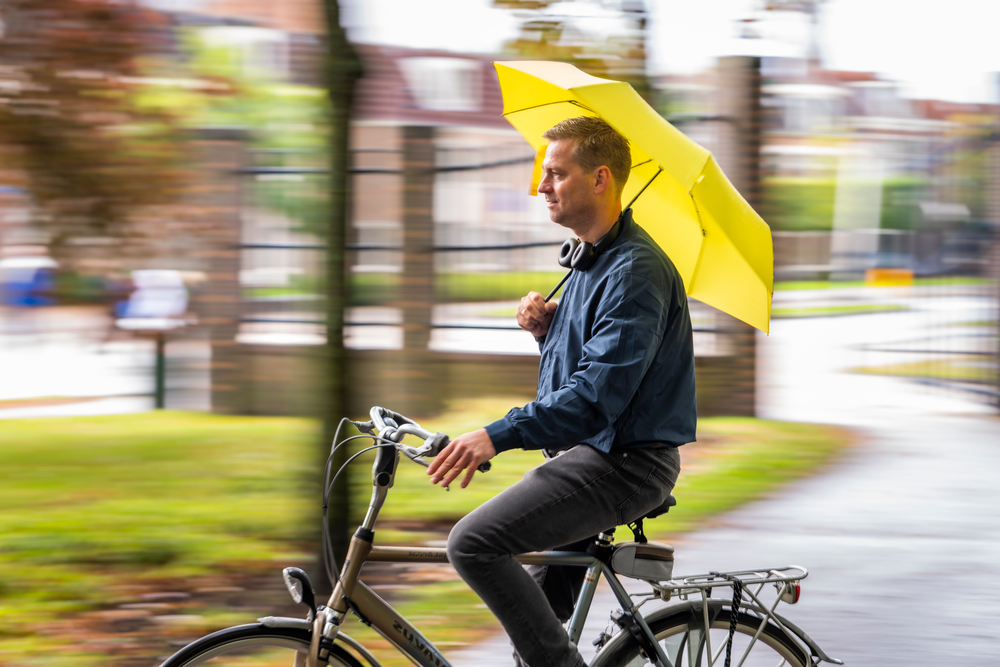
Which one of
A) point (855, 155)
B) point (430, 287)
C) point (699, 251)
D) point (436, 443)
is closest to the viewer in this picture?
point (436, 443)

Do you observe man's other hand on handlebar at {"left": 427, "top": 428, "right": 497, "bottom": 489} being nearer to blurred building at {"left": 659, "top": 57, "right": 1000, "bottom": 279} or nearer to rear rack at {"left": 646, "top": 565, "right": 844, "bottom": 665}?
rear rack at {"left": 646, "top": 565, "right": 844, "bottom": 665}

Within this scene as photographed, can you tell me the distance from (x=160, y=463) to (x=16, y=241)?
2.37 metres

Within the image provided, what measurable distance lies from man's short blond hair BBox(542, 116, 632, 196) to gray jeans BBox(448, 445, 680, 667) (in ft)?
2.56

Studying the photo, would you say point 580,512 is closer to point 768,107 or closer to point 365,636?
point 365,636

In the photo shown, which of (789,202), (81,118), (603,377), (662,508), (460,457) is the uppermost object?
(81,118)

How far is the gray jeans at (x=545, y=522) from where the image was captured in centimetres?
232

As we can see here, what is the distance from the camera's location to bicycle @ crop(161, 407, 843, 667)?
2.30 m

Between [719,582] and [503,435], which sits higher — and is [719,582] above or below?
below

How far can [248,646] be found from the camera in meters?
2.31

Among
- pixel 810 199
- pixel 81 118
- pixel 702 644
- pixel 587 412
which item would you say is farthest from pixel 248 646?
pixel 810 199

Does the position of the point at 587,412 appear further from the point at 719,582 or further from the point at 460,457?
the point at 719,582

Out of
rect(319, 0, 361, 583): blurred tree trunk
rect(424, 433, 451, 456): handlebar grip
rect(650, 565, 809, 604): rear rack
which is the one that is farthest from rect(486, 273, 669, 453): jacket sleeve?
rect(319, 0, 361, 583): blurred tree trunk

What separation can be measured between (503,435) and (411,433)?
24 cm

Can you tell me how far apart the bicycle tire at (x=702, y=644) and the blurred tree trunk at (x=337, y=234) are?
6.44 feet
